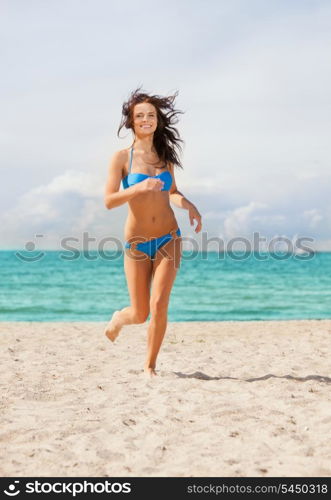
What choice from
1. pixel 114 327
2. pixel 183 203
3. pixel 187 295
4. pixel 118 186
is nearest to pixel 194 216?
pixel 183 203

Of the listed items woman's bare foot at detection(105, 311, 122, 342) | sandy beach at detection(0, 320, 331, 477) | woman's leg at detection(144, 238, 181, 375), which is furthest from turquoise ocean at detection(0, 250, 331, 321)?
woman's leg at detection(144, 238, 181, 375)

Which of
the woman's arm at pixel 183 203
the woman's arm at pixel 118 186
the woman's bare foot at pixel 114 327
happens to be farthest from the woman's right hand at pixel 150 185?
the woman's bare foot at pixel 114 327

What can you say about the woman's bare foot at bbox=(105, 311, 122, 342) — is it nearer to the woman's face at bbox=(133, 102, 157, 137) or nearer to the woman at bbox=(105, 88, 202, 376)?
the woman at bbox=(105, 88, 202, 376)

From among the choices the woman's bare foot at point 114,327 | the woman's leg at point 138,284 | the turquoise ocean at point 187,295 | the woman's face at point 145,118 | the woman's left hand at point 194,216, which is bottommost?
the turquoise ocean at point 187,295

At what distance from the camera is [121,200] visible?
17.6 feet

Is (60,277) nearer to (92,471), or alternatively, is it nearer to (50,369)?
(50,369)

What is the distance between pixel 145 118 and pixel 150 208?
2.94 feet

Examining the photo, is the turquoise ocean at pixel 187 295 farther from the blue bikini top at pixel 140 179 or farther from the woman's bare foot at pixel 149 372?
the blue bikini top at pixel 140 179

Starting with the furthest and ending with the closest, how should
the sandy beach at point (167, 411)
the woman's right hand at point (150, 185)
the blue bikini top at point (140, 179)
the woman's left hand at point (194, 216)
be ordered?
1. the woman's left hand at point (194, 216)
2. the blue bikini top at point (140, 179)
3. the woman's right hand at point (150, 185)
4. the sandy beach at point (167, 411)

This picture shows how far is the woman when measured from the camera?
5641 mm

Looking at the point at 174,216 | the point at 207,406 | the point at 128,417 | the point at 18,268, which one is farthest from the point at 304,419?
the point at 18,268

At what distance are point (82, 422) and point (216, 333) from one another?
6.82 metres

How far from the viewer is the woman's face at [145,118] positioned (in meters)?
5.75

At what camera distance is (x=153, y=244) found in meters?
5.68
